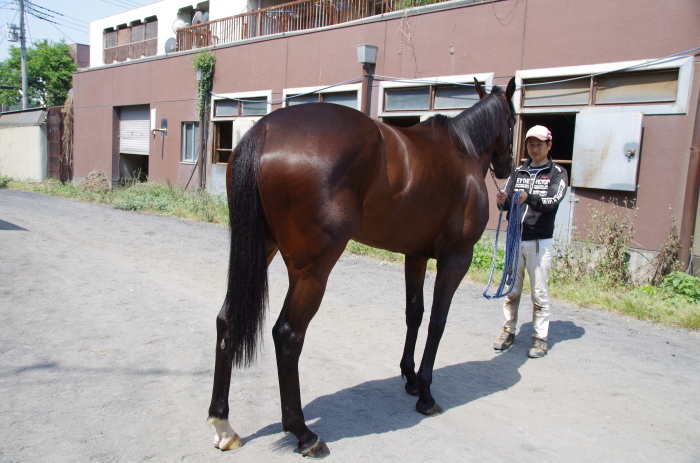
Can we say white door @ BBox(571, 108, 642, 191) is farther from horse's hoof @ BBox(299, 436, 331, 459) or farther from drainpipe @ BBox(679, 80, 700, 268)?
horse's hoof @ BBox(299, 436, 331, 459)

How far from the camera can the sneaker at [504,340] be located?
505 centimetres

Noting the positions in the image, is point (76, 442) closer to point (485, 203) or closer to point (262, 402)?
point (262, 402)

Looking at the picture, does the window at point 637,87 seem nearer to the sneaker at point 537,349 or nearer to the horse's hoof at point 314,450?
the sneaker at point 537,349

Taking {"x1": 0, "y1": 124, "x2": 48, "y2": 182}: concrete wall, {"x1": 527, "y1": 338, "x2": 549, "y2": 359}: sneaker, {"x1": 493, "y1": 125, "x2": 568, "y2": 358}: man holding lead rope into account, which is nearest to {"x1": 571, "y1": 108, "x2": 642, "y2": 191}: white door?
{"x1": 493, "y1": 125, "x2": 568, "y2": 358}: man holding lead rope

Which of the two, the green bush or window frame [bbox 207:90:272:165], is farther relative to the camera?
window frame [bbox 207:90:272:165]

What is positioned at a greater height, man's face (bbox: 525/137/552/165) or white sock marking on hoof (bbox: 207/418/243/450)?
man's face (bbox: 525/137/552/165)

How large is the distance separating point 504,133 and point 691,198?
179 inches

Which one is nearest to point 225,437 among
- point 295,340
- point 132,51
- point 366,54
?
point 295,340

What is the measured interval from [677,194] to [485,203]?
17.4 ft

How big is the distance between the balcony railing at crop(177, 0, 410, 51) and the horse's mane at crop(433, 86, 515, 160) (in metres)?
8.49

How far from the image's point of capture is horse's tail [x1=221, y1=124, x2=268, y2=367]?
298 centimetres

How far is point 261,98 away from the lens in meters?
14.9

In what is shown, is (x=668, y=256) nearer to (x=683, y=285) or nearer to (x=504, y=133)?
(x=683, y=285)

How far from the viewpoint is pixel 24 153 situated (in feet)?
81.4
